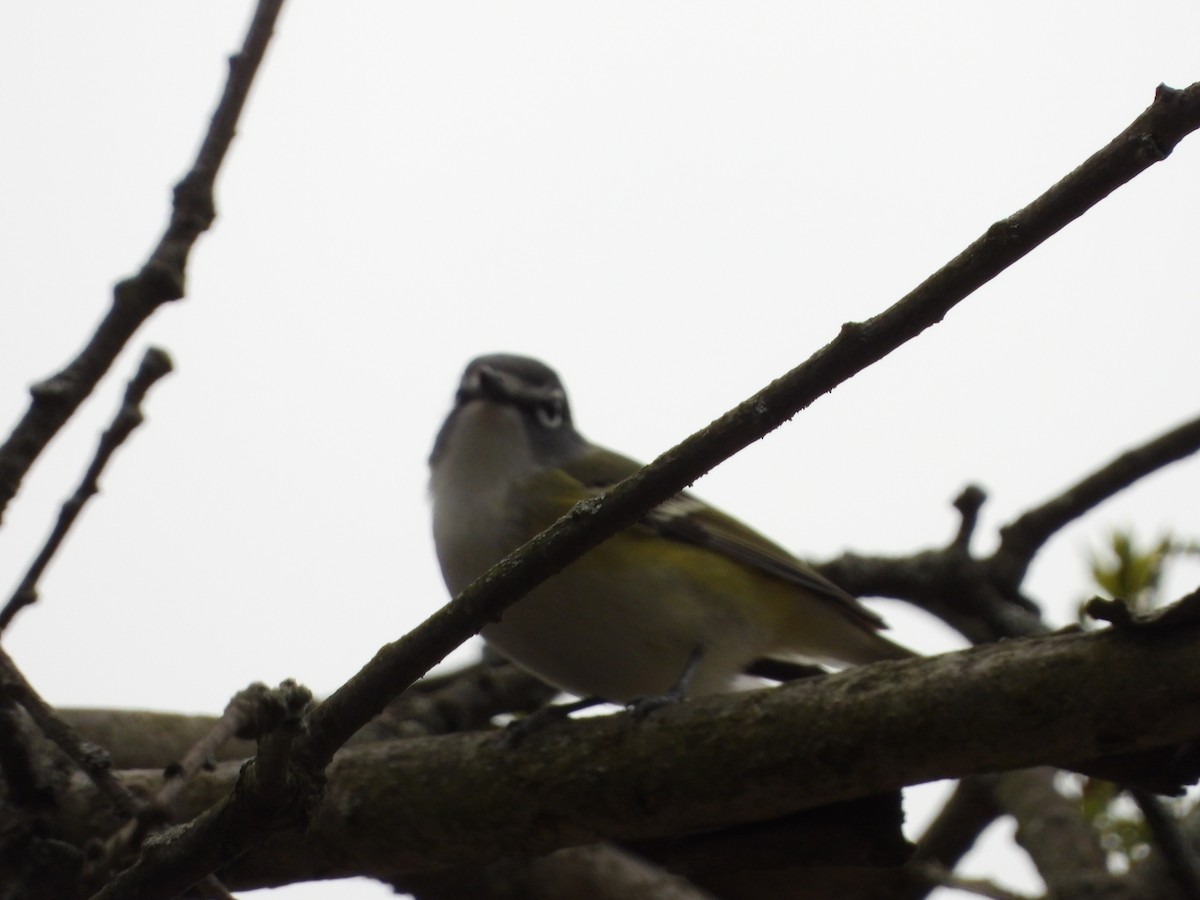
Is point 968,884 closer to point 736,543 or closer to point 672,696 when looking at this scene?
point 672,696

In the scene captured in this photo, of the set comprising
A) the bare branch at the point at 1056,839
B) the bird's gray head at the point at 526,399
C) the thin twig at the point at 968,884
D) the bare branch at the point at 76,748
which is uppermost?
the bird's gray head at the point at 526,399

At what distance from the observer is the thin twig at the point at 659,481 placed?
173 centimetres

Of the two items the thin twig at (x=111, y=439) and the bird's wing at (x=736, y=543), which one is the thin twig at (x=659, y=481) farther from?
the bird's wing at (x=736, y=543)

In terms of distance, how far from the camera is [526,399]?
15.2 feet

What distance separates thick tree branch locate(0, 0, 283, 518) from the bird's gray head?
1.93 m

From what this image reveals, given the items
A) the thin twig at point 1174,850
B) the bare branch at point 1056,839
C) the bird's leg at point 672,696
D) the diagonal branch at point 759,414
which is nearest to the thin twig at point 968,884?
the bare branch at point 1056,839

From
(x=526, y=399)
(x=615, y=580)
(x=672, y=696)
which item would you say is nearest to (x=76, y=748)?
(x=672, y=696)

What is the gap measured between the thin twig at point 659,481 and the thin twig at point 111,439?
0.74 m

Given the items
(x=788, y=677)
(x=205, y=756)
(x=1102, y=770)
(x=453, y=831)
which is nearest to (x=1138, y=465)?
(x=788, y=677)

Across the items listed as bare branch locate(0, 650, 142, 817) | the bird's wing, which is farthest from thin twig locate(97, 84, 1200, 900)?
the bird's wing

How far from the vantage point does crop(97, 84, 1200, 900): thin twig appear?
1726 mm

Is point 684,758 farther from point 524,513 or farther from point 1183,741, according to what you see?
point 524,513

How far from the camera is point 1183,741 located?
2.48m

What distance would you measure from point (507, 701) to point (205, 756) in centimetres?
229
